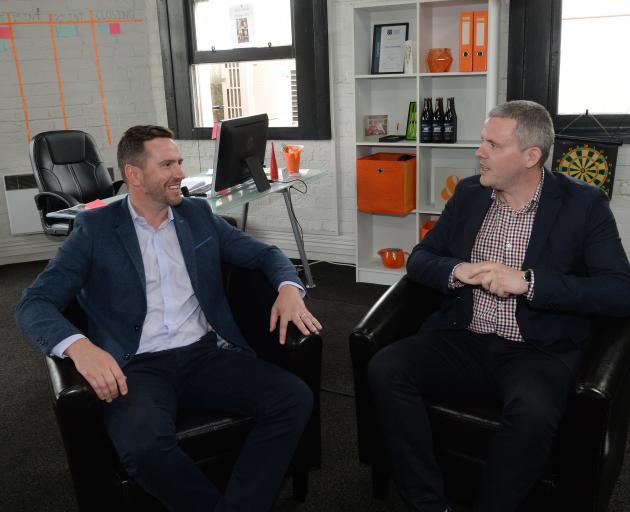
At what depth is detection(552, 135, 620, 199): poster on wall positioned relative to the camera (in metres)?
3.33

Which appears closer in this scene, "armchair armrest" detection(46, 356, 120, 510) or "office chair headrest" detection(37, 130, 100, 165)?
"armchair armrest" detection(46, 356, 120, 510)

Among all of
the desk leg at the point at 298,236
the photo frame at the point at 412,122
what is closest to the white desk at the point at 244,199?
the desk leg at the point at 298,236

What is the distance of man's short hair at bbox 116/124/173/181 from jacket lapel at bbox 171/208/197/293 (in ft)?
0.71

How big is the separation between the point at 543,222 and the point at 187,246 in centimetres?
108

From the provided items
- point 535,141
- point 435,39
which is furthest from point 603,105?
point 535,141

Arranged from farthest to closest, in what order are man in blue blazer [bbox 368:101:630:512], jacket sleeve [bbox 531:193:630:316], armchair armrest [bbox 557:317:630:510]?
jacket sleeve [bbox 531:193:630:316] → man in blue blazer [bbox 368:101:630:512] → armchair armrest [bbox 557:317:630:510]

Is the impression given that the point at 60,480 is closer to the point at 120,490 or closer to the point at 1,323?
the point at 120,490

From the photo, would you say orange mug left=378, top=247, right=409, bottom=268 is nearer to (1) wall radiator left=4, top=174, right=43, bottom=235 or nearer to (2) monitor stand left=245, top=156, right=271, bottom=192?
(2) monitor stand left=245, top=156, right=271, bottom=192

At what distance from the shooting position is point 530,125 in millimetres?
1973

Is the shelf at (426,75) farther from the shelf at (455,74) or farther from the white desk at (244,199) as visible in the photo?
the white desk at (244,199)

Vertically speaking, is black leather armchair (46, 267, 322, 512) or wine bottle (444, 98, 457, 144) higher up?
wine bottle (444, 98, 457, 144)

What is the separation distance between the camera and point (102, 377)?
1642 mm

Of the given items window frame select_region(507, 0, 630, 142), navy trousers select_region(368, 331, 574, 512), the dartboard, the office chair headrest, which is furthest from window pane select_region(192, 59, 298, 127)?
navy trousers select_region(368, 331, 574, 512)

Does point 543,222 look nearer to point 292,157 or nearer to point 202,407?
point 202,407
